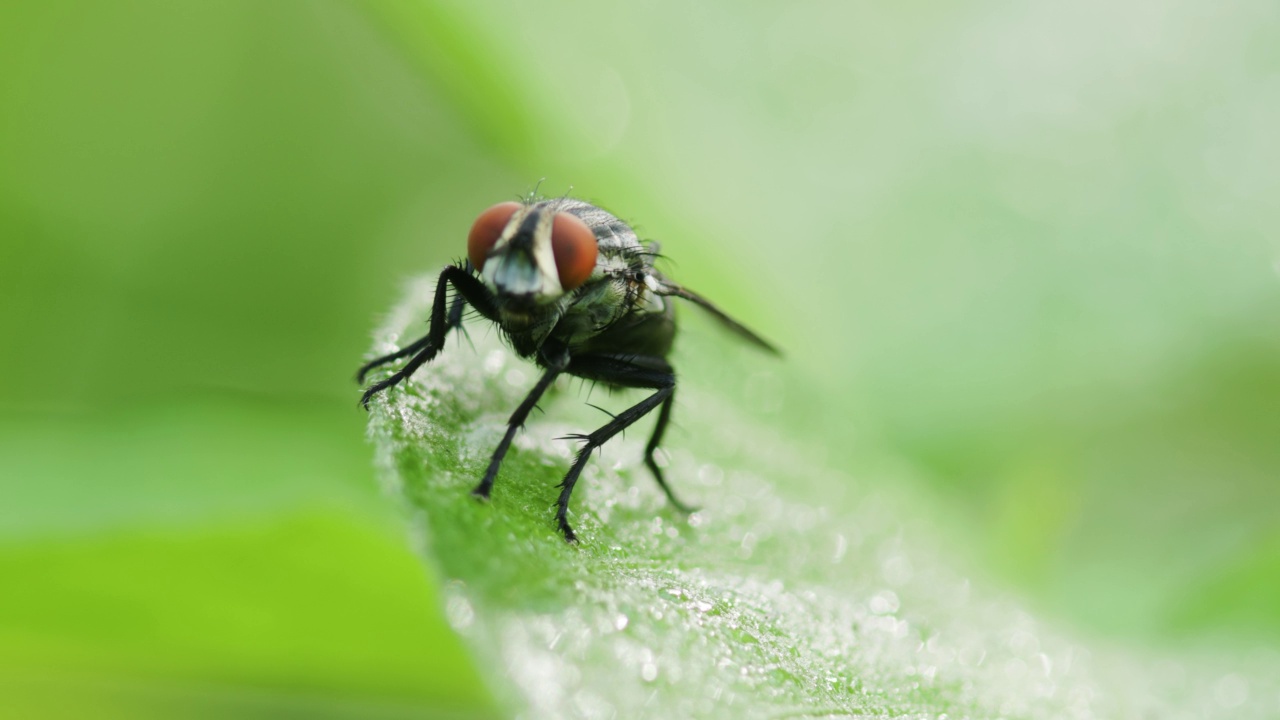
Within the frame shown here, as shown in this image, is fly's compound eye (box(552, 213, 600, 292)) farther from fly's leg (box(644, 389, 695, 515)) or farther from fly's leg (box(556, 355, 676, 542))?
fly's leg (box(644, 389, 695, 515))

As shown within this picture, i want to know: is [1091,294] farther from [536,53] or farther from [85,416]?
Answer: [85,416]

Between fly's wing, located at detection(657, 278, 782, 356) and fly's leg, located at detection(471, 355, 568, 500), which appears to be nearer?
fly's leg, located at detection(471, 355, 568, 500)

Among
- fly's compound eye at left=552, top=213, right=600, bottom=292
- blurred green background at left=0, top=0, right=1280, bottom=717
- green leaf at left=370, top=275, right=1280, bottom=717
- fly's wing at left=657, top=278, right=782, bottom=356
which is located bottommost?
green leaf at left=370, top=275, right=1280, bottom=717

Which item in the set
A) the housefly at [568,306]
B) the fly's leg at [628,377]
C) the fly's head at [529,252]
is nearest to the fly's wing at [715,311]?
the housefly at [568,306]

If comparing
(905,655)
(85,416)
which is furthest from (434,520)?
(85,416)

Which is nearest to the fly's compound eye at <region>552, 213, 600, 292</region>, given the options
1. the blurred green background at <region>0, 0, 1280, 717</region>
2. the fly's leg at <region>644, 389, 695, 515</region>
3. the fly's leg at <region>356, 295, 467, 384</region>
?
the fly's leg at <region>356, 295, 467, 384</region>

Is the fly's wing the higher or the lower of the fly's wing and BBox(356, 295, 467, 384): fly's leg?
the higher

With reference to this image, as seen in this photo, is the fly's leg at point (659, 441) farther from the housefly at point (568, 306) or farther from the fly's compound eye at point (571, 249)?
the fly's compound eye at point (571, 249)
